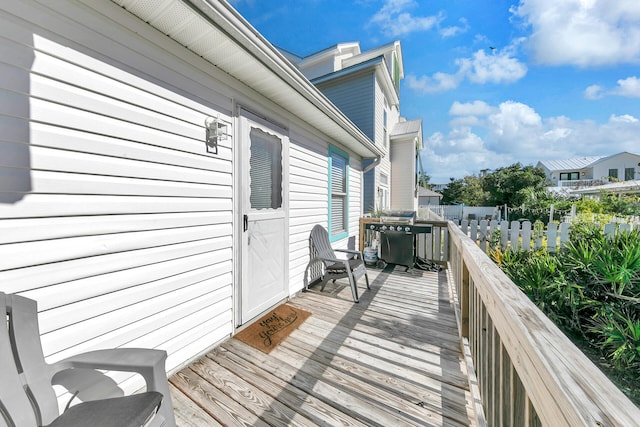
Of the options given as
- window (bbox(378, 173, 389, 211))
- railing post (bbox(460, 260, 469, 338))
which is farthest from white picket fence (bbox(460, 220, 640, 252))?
window (bbox(378, 173, 389, 211))

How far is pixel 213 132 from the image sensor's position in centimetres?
227

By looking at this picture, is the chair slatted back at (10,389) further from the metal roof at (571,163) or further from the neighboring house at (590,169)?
the metal roof at (571,163)

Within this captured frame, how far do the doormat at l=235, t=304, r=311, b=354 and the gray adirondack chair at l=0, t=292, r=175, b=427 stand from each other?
1.28 meters

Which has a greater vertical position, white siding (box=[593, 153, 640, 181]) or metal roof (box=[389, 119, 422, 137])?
white siding (box=[593, 153, 640, 181])

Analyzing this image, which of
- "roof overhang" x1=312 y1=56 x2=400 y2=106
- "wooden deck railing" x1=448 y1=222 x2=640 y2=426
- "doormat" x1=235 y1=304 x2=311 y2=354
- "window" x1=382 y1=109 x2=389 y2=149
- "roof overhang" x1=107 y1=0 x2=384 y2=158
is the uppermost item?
"roof overhang" x1=312 y1=56 x2=400 y2=106

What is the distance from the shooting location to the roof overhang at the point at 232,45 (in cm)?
168

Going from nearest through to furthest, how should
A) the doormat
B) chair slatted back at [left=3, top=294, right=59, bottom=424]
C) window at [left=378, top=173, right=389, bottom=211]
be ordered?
chair slatted back at [left=3, top=294, right=59, bottom=424] < the doormat < window at [left=378, top=173, right=389, bottom=211]

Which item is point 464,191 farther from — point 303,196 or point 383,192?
point 303,196

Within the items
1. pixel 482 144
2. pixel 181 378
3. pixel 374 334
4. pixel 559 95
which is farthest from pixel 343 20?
pixel 482 144

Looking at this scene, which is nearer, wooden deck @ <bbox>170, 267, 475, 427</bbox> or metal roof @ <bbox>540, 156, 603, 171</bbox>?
wooden deck @ <bbox>170, 267, 475, 427</bbox>

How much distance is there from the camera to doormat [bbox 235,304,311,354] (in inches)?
95.6

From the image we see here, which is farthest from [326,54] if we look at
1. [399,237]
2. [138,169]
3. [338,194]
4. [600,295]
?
[600,295]

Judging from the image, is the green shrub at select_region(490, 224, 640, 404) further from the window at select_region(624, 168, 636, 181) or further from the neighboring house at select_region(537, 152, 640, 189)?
the window at select_region(624, 168, 636, 181)

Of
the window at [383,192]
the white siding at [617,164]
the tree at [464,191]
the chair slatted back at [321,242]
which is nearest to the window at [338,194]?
the chair slatted back at [321,242]
